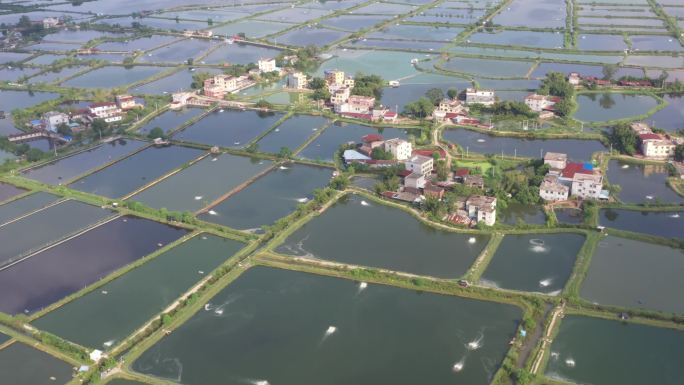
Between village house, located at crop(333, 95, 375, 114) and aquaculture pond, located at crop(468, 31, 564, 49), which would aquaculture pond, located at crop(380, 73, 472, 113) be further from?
aquaculture pond, located at crop(468, 31, 564, 49)

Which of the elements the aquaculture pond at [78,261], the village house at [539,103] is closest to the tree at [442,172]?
the aquaculture pond at [78,261]

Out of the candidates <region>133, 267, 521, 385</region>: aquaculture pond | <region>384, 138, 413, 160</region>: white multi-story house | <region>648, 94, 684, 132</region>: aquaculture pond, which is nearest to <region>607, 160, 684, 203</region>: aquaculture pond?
<region>648, 94, 684, 132</region>: aquaculture pond

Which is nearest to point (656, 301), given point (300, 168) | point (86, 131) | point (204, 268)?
point (204, 268)

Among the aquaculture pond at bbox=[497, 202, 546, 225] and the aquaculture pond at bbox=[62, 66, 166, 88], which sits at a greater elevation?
the aquaculture pond at bbox=[62, 66, 166, 88]

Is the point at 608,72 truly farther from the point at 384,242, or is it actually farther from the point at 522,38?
the point at 384,242

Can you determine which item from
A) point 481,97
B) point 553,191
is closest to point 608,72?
point 481,97

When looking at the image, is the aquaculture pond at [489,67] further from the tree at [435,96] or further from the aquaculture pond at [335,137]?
the aquaculture pond at [335,137]

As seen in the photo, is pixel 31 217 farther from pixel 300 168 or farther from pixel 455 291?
pixel 455 291
